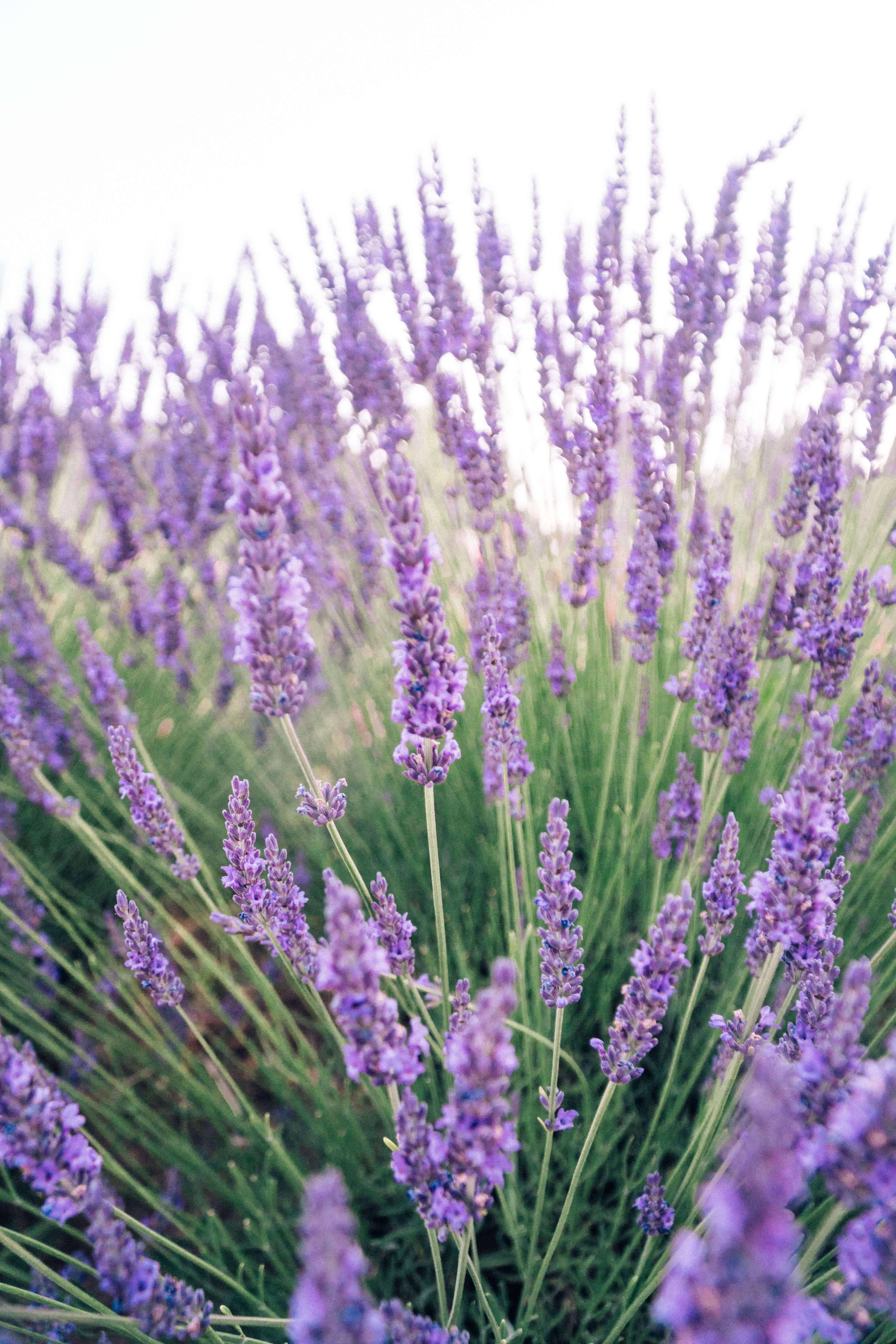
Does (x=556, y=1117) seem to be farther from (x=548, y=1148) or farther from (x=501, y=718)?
(x=501, y=718)

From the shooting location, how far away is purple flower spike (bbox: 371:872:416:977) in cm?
119

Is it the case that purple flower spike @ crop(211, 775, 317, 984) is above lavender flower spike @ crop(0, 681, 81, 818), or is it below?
below

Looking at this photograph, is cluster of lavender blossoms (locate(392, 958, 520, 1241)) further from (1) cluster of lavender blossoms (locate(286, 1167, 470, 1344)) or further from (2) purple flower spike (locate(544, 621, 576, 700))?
(2) purple flower spike (locate(544, 621, 576, 700))

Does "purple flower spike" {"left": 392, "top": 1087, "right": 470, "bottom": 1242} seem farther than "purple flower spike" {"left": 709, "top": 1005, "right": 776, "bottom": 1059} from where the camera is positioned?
No

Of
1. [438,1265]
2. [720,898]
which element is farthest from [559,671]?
[438,1265]

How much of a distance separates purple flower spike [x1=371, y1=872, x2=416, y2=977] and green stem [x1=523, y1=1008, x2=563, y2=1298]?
25cm

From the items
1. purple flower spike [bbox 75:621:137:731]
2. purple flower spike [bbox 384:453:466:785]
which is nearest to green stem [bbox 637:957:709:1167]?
purple flower spike [bbox 384:453:466:785]

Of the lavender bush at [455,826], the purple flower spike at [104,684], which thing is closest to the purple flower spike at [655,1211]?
the lavender bush at [455,826]

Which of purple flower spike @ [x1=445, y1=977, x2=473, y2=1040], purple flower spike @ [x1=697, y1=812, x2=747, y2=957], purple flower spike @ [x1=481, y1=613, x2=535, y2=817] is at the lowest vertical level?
purple flower spike @ [x1=445, y1=977, x2=473, y2=1040]

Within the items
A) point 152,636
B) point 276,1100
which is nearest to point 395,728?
point 152,636

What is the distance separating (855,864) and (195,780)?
90.7 inches

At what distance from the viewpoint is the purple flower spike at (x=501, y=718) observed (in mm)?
1356

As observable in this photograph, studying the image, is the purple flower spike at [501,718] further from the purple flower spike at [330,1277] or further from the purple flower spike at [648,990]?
the purple flower spike at [330,1277]

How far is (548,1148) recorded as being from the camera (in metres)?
1.12
